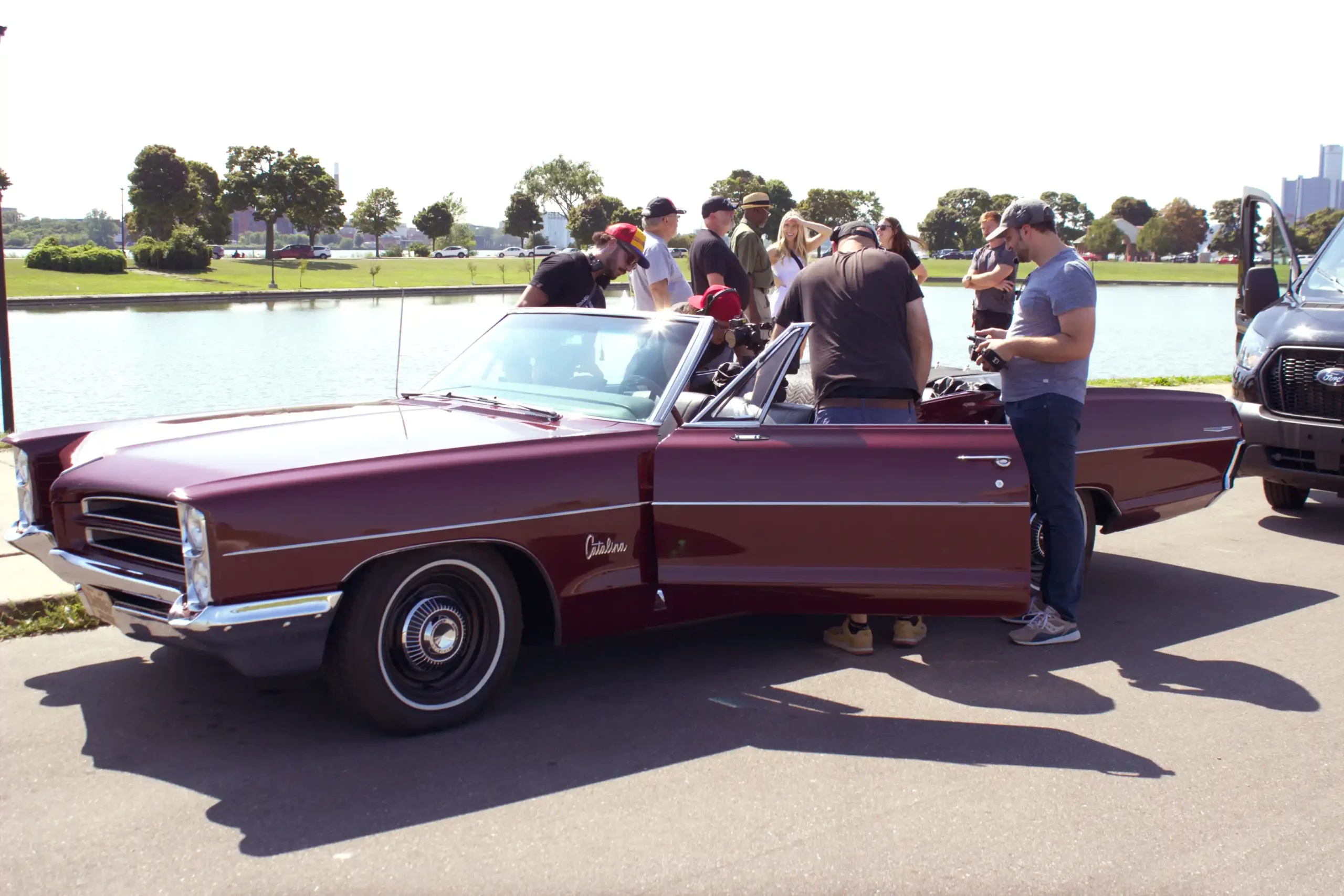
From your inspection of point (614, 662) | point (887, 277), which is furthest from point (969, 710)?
point (887, 277)

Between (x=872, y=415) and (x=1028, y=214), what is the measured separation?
1.18m

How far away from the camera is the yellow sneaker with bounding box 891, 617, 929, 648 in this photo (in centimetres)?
558

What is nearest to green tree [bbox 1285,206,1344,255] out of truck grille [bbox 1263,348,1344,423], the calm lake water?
truck grille [bbox 1263,348,1344,423]

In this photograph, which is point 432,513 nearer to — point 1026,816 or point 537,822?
point 537,822

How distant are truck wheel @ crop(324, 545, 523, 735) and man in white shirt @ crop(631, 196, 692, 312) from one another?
13.6 ft

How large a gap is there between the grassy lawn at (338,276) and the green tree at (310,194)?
143 inches

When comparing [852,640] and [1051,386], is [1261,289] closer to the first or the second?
[1051,386]

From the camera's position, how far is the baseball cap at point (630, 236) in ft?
23.5

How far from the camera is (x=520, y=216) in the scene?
11775 cm

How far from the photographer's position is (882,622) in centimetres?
599

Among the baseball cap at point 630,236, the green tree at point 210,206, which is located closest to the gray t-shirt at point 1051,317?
the baseball cap at point 630,236

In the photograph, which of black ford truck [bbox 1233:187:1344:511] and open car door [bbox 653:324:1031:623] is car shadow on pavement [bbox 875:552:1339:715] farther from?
black ford truck [bbox 1233:187:1344:511]

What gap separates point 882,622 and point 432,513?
8.65ft

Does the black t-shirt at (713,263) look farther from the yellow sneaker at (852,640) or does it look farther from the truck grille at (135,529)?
the truck grille at (135,529)
